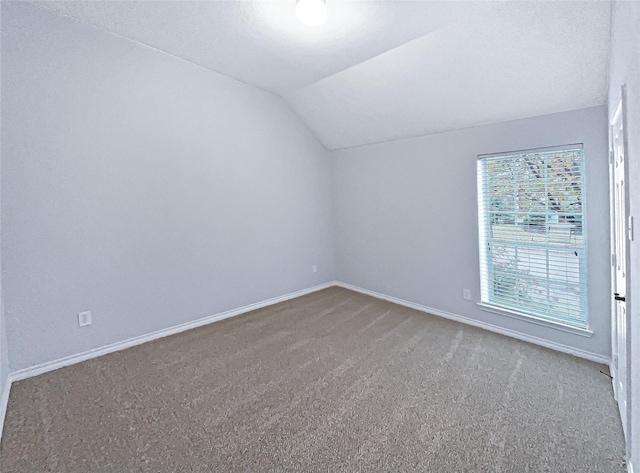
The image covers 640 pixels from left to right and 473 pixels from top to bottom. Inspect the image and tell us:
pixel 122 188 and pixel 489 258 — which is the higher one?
pixel 122 188

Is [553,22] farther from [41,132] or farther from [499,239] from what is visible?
[41,132]

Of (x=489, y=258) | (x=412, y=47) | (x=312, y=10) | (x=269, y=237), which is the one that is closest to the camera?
(x=312, y=10)

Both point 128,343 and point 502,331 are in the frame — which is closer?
point 128,343

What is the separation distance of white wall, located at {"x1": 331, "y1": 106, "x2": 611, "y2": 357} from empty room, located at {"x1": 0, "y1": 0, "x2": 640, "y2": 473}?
0.08 ft

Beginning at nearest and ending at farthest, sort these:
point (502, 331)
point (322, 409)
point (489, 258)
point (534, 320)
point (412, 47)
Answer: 1. point (322, 409)
2. point (412, 47)
3. point (534, 320)
4. point (502, 331)
5. point (489, 258)

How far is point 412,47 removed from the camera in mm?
2840

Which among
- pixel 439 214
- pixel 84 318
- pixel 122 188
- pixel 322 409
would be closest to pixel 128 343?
pixel 84 318

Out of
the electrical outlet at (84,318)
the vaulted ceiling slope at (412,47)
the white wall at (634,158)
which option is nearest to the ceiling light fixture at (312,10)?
the vaulted ceiling slope at (412,47)

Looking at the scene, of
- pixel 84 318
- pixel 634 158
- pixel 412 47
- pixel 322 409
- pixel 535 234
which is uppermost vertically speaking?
pixel 412 47

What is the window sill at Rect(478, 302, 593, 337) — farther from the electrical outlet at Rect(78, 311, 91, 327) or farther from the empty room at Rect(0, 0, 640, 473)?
the electrical outlet at Rect(78, 311, 91, 327)

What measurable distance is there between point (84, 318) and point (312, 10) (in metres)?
3.21

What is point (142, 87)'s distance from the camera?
314 centimetres

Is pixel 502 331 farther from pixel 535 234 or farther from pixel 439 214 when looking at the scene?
pixel 439 214

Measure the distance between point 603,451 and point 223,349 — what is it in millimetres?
2807
